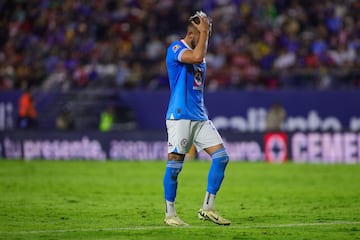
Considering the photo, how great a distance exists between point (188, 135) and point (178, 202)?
3.85 m

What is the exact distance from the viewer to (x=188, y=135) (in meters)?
11.3

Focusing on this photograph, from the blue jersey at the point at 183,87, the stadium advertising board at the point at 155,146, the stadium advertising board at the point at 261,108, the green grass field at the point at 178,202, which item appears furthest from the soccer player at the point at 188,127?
the stadium advertising board at the point at 261,108

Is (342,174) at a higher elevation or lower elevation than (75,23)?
lower

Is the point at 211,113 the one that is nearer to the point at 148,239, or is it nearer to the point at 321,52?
the point at 321,52

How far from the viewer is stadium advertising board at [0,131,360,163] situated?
2556cm

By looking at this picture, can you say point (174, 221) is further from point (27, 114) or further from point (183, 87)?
point (27, 114)

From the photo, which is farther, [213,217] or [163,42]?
[163,42]

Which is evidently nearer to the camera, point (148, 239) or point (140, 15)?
point (148, 239)

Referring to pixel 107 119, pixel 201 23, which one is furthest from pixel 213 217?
pixel 107 119

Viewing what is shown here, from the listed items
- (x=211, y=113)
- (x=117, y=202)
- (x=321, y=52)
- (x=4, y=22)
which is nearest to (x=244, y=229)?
(x=117, y=202)

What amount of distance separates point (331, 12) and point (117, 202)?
54.0 feet

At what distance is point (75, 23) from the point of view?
112 ft

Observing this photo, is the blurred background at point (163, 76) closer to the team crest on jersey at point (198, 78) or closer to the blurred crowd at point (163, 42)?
the blurred crowd at point (163, 42)

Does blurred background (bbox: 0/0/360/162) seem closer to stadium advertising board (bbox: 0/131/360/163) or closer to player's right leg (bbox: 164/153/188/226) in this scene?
stadium advertising board (bbox: 0/131/360/163)
